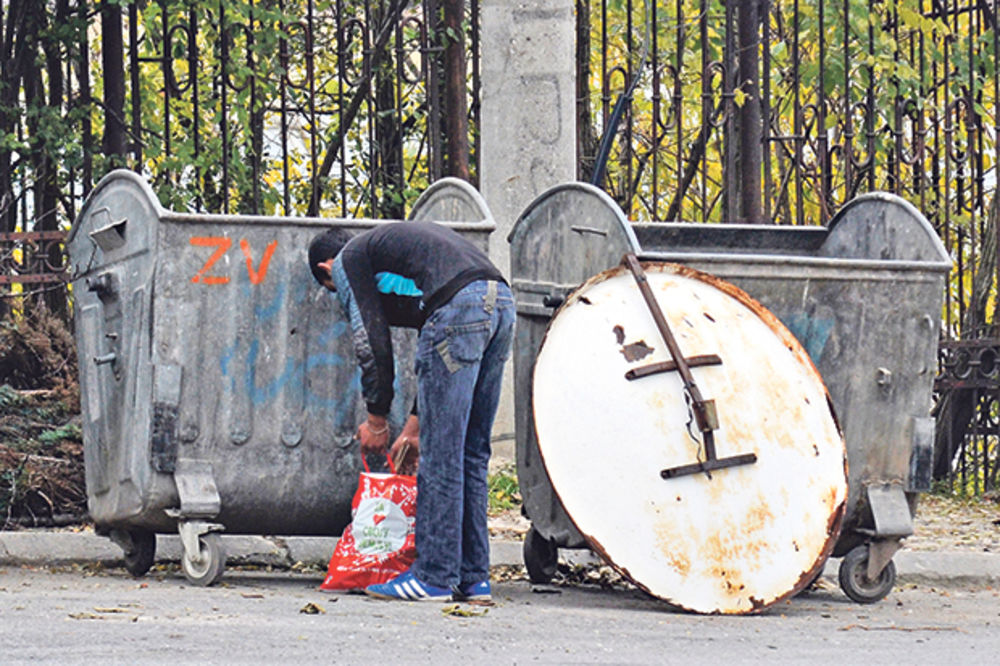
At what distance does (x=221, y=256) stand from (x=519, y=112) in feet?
9.04

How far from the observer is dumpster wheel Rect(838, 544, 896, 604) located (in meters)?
6.16

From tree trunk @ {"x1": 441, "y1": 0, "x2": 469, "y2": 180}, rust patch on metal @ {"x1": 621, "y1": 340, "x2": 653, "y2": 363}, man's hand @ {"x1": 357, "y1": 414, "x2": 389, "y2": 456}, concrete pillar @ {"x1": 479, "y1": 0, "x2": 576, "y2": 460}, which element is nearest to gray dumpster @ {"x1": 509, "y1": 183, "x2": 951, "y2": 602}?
rust patch on metal @ {"x1": 621, "y1": 340, "x2": 653, "y2": 363}

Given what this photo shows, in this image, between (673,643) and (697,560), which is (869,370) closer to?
(697,560)

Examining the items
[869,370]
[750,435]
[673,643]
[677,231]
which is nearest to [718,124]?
[677,231]

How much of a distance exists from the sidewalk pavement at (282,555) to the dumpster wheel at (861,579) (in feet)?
2.28

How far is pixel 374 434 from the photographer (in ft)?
19.3

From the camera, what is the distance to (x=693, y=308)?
19.1 feet

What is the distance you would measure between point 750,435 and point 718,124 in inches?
137

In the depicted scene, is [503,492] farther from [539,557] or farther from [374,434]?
[374,434]

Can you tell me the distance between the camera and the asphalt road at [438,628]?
14.5 ft

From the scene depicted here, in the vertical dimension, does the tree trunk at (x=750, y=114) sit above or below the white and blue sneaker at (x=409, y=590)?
above

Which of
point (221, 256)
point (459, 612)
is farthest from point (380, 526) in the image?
Result: point (221, 256)

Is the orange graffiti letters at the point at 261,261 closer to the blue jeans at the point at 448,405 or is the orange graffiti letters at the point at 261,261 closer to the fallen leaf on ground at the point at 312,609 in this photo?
the blue jeans at the point at 448,405

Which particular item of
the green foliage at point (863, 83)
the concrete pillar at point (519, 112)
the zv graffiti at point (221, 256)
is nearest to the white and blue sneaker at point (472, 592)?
the zv graffiti at point (221, 256)
